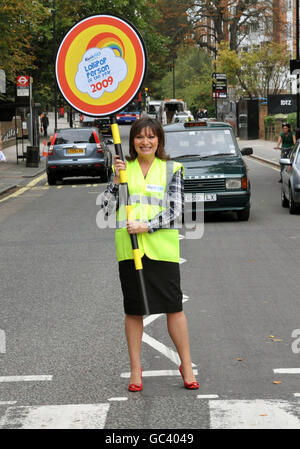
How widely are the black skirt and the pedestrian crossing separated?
23.3 inches

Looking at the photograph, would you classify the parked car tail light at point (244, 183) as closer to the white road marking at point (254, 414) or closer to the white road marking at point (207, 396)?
the white road marking at point (207, 396)

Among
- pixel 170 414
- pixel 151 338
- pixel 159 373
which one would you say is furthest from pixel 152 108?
pixel 170 414

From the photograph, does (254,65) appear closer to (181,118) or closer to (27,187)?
(181,118)

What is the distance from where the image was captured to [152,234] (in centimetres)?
592

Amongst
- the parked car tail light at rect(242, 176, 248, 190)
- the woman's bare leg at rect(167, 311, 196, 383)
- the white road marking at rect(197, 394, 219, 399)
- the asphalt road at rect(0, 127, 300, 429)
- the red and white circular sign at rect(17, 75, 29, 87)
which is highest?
the red and white circular sign at rect(17, 75, 29, 87)

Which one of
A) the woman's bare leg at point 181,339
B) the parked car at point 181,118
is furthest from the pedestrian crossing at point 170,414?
the parked car at point 181,118

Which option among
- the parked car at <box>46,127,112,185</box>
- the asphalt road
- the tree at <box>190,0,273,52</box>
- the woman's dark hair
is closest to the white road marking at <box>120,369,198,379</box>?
the asphalt road

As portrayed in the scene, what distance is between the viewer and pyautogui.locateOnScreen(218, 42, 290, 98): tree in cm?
5975

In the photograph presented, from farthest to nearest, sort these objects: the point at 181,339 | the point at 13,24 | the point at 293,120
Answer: the point at 293,120
the point at 13,24
the point at 181,339

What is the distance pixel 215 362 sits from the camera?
6664 millimetres

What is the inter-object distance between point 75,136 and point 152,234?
2290cm

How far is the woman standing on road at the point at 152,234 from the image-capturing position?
591 cm

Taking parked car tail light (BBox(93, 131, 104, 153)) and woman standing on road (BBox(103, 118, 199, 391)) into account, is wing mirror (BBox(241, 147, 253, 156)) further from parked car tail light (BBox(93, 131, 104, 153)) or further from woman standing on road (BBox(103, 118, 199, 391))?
parked car tail light (BBox(93, 131, 104, 153))

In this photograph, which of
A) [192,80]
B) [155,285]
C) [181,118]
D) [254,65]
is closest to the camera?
[155,285]
